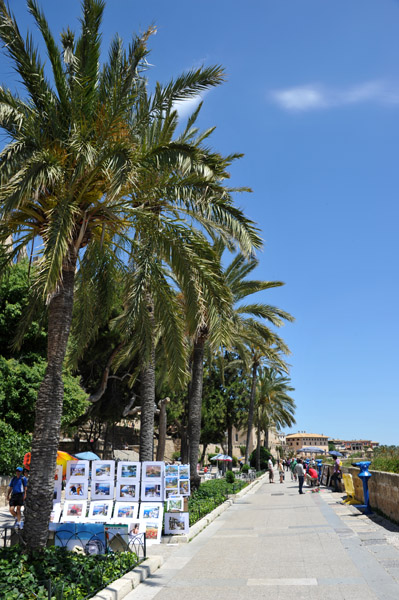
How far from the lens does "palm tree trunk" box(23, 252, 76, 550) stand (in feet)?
25.4

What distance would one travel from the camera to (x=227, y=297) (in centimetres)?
964

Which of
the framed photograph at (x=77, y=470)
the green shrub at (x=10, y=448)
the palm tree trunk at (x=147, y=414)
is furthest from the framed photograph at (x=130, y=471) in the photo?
the green shrub at (x=10, y=448)

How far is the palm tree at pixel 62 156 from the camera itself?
7992mm

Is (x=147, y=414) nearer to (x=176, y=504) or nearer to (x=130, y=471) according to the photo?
(x=130, y=471)

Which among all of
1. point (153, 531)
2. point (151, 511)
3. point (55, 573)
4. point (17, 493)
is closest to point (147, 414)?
point (151, 511)

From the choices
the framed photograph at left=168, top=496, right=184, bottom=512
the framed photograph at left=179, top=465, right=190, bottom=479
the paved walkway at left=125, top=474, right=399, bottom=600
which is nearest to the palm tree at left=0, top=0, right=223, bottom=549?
the paved walkway at left=125, top=474, right=399, bottom=600

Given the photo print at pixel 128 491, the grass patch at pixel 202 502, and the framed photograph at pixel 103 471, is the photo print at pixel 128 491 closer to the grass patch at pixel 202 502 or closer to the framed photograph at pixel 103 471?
the framed photograph at pixel 103 471

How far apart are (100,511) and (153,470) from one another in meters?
1.46

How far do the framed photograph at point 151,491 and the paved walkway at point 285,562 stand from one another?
1222mm

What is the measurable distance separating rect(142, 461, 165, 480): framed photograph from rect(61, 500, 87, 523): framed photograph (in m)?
1.64

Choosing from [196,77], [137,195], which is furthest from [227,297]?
[196,77]

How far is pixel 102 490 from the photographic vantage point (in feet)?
40.3

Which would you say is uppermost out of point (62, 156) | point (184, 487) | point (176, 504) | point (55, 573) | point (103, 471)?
point (62, 156)

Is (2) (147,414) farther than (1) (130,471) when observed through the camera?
Yes
